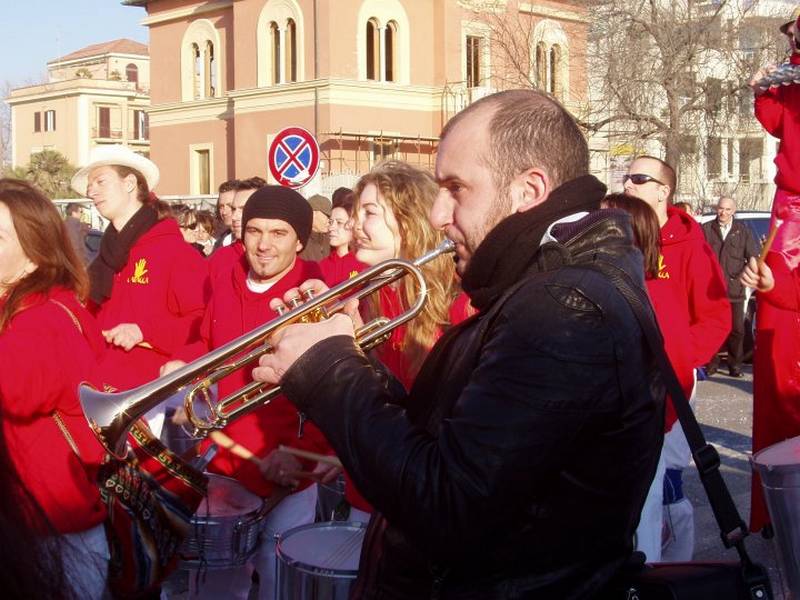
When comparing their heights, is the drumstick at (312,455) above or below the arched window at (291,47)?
below

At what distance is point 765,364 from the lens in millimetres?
5973

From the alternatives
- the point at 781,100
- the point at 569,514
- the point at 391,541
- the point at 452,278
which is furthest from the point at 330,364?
the point at 781,100

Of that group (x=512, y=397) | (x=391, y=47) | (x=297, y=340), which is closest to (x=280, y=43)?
(x=391, y=47)

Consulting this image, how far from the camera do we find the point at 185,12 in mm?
47188

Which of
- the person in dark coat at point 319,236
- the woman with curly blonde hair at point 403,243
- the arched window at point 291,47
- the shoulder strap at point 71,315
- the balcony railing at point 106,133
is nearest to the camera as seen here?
the shoulder strap at point 71,315

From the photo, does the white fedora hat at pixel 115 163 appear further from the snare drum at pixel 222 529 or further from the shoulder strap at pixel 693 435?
the shoulder strap at pixel 693 435

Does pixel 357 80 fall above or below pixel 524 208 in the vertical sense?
above

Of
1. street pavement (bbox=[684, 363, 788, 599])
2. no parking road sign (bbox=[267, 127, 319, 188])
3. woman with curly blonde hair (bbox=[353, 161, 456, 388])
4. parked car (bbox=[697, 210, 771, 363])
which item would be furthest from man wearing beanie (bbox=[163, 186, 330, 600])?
parked car (bbox=[697, 210, 771, 363])

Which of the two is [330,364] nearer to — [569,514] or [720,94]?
[569,514]

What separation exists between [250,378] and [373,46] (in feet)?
127

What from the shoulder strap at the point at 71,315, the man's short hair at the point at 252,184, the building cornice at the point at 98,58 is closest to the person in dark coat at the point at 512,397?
the shoulder strap at the point at 71,315

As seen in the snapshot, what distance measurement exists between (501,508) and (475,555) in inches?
4.6

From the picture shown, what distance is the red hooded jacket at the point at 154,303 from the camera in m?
5.89

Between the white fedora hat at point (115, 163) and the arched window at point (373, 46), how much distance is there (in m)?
36.2
